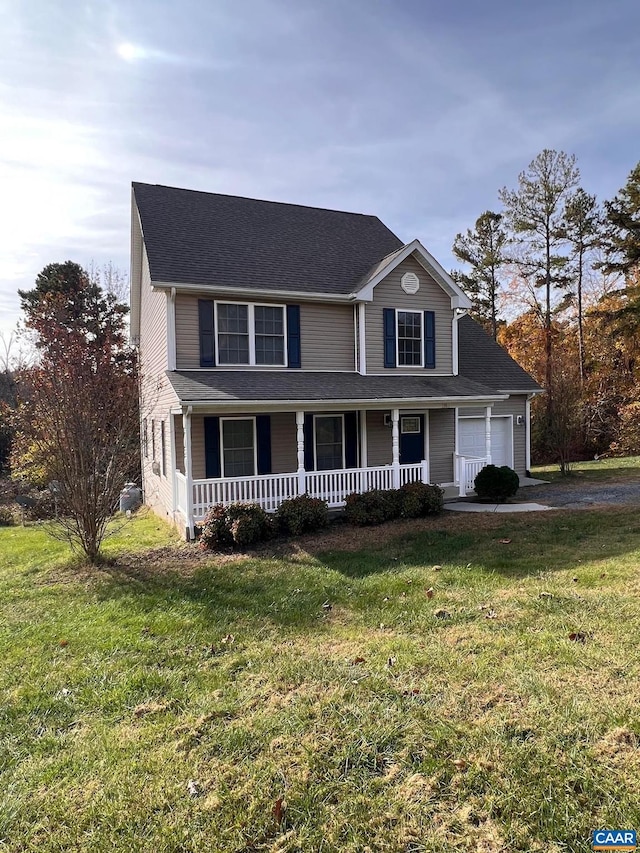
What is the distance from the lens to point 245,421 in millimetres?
11859

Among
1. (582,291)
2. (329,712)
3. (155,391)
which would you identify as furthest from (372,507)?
(582,291)

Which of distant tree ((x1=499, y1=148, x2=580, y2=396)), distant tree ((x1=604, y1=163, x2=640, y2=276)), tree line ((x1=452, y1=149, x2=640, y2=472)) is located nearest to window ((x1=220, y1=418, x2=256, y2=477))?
tree line ((x1=452, y1=149, x2=640, y2=472))

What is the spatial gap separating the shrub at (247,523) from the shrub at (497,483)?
242 inches

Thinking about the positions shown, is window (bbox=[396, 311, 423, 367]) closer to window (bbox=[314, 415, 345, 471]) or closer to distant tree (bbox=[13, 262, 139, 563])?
window (bbox=[314, 415, 345, 471])

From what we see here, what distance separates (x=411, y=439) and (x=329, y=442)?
8.47 feet

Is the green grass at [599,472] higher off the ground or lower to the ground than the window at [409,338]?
lower

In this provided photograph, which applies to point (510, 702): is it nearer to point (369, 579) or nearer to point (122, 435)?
point (369, 579)

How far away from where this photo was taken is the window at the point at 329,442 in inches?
502

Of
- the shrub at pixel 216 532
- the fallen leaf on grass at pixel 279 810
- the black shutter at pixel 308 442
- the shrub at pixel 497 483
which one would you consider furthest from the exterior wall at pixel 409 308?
the fallen leaf on grass at pixel 279 810

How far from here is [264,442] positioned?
12.0m

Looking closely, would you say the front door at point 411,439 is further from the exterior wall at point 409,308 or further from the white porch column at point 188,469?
the white porch column at point 188,469

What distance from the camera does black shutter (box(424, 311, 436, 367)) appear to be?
45.5 feet

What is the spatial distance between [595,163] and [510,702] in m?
27.1

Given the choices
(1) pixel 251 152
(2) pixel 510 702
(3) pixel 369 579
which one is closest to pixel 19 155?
(1) pixel 251 152
